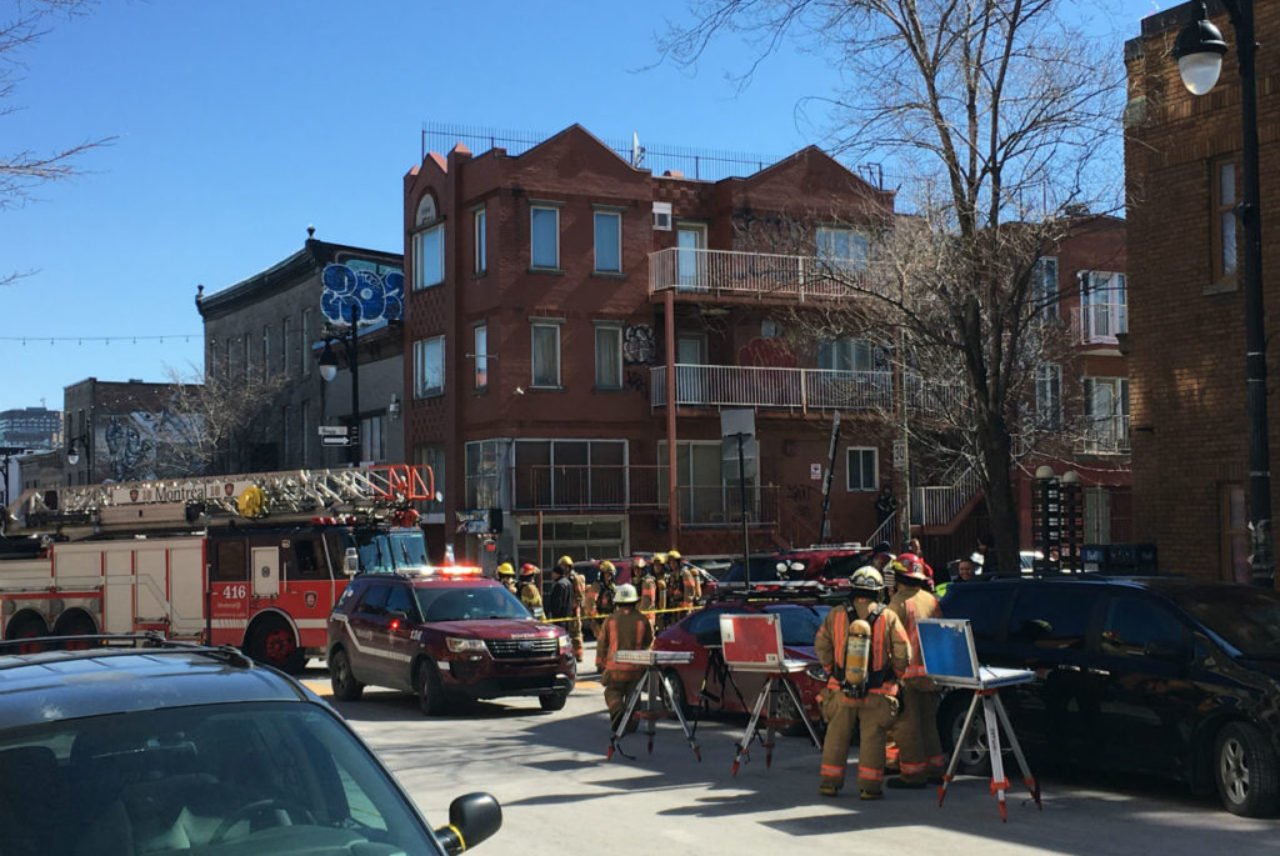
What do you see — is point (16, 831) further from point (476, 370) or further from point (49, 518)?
point (476, 370)

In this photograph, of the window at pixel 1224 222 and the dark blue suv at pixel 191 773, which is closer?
the dark blue suv at pixel 191 773

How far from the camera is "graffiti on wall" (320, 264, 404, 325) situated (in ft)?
139

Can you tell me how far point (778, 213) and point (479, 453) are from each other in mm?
10653

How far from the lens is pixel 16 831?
4.14m

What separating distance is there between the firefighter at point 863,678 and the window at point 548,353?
2645cm

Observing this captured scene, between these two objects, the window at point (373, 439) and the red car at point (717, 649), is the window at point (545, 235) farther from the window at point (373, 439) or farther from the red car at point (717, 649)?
the red car at point (717, 649)

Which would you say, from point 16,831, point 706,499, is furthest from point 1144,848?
point 706,499

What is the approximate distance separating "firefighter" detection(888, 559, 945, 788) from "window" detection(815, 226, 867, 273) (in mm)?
7717

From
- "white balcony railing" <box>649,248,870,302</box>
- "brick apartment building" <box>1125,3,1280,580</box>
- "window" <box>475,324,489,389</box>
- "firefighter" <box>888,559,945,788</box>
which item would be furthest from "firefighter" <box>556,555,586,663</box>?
"white balcony railing" <box>649,248,870,302</box>

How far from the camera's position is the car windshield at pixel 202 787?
13.9 feet


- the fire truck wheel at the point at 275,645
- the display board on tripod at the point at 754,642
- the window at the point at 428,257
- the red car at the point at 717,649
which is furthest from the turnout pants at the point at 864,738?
the window at the point at 428,257

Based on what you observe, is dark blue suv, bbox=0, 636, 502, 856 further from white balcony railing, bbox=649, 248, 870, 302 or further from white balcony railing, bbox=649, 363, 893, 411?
white balcony railing, bbox=649, 248, 870, 302

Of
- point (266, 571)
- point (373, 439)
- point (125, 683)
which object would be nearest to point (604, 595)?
point (266, 571)

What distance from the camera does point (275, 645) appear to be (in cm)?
2323
